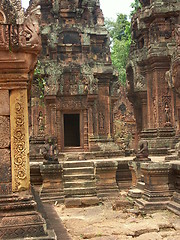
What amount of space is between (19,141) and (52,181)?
595cm

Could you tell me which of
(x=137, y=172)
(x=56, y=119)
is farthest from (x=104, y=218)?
(x=56, y=119)

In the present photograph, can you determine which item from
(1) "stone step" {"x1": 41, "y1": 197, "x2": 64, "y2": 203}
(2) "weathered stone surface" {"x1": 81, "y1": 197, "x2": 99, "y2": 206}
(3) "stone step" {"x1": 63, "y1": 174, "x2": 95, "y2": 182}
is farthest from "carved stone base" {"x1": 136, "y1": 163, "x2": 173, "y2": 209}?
(3) "stone step" {"x1": 63, "y1": 174, "x2": 95, "y2": 182}

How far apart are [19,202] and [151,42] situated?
10680 millimetres

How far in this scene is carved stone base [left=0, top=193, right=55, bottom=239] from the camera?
4.29 m

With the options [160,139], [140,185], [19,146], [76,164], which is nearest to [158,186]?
[140,185]

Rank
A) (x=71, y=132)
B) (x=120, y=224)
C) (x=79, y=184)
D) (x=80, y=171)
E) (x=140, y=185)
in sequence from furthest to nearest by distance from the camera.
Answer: (x=71, y=132) < (x=80, y=171) < (x=79, y=184) < (x=140, y=185) < (x=120, y=224)

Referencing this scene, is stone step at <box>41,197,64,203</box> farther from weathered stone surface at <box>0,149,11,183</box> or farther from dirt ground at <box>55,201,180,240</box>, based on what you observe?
weathered stone surface at <box>0,149,11,183</box>

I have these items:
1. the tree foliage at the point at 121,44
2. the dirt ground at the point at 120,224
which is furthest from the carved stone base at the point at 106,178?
the tree foliage at the point at 121,44

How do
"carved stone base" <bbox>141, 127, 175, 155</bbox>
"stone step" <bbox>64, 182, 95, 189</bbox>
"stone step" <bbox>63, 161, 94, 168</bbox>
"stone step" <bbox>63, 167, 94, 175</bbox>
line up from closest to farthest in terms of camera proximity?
"stone step" <bbox>64, 182, 95, 189</bbox>, "stone step" <bbox>63, 167, 94, 175</bbox>, "stone step" <bbox>63, 161, 94, 168</bbox>, "carved stone base" <bbox>141, 127, 175, 155</bbox>

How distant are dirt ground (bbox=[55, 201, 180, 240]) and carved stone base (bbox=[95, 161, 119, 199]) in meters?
1.77

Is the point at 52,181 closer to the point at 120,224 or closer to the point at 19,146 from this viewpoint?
the point at 120,224

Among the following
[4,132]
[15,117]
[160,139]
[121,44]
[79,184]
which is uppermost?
[121,44]

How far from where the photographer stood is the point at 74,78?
44.1 ft

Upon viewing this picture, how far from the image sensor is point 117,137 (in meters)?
26.9
